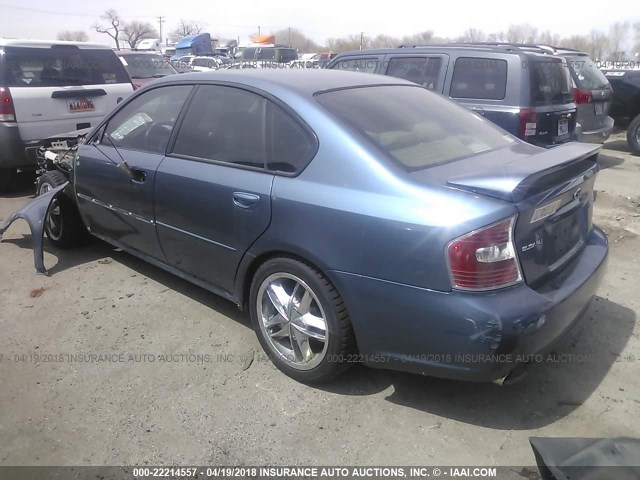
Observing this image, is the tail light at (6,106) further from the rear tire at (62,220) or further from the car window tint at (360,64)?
the car window tint at (360,64)

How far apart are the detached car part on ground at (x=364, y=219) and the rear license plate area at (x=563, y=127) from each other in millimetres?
3383

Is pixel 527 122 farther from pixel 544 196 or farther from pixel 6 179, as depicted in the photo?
pixel 6 179

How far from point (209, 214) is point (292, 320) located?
83 cm

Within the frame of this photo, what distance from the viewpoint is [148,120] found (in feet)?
12.7

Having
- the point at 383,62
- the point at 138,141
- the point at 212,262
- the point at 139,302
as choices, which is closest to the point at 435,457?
the point at 212,262

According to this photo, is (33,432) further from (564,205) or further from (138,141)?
(564,205)

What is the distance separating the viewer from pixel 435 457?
2426 millimetres

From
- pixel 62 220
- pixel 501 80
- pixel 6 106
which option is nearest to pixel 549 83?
pixel 501 80

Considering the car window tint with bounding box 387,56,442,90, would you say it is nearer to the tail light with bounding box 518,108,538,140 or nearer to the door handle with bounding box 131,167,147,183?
the tail light with bounding box 518,108,538,140

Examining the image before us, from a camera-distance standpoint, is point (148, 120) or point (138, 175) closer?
point (138, 175)

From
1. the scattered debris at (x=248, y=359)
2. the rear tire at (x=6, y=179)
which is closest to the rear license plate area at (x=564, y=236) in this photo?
the scattered debris at (x=248, y=359)

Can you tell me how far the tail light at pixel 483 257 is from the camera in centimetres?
224

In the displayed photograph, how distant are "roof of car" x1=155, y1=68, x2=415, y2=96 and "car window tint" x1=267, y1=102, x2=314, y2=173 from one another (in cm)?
18

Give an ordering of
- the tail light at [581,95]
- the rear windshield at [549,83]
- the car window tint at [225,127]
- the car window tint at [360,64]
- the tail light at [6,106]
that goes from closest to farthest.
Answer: the car window tint at [225,127] < the rear windshield at [549,83] < the tail light at [6,106] < the car window tint at [360,64] < the tail light at [581,95]
